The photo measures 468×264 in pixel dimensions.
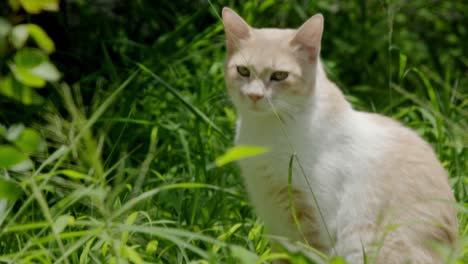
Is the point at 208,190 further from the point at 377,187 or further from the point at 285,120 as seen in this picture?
the point at 377,187

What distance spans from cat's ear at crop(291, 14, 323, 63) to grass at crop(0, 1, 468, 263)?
9.1 inches

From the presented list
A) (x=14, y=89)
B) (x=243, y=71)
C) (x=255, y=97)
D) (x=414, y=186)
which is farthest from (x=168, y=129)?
(x=14, y=89)

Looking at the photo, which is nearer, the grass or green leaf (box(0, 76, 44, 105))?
green leaf (box(0, 76, 44, 105))

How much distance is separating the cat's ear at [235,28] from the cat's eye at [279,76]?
21 centimetres

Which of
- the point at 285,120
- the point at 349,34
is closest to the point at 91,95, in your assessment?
the point at 285,120

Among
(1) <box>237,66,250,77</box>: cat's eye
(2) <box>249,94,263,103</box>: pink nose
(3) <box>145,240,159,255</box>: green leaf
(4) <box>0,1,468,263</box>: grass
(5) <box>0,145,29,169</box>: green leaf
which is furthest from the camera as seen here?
(1) <box>237,66,250,77</box>: cat's eye

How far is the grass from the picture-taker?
2.15 m

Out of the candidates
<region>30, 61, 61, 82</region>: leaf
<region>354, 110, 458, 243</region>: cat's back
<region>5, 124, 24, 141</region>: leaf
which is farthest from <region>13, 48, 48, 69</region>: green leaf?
<region>354, 110, 458, 243</region>: cat's back

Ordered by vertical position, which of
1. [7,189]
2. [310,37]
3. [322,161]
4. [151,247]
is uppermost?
[7,189]

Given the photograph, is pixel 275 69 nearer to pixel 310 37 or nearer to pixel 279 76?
pixel 279 76

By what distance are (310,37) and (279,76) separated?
174mm

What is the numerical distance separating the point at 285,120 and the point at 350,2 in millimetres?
2820

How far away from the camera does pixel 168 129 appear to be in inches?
127

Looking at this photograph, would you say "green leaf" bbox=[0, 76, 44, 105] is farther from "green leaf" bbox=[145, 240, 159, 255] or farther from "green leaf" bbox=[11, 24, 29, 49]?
"green leaf" bbox=[145, 240, 159, 255]
